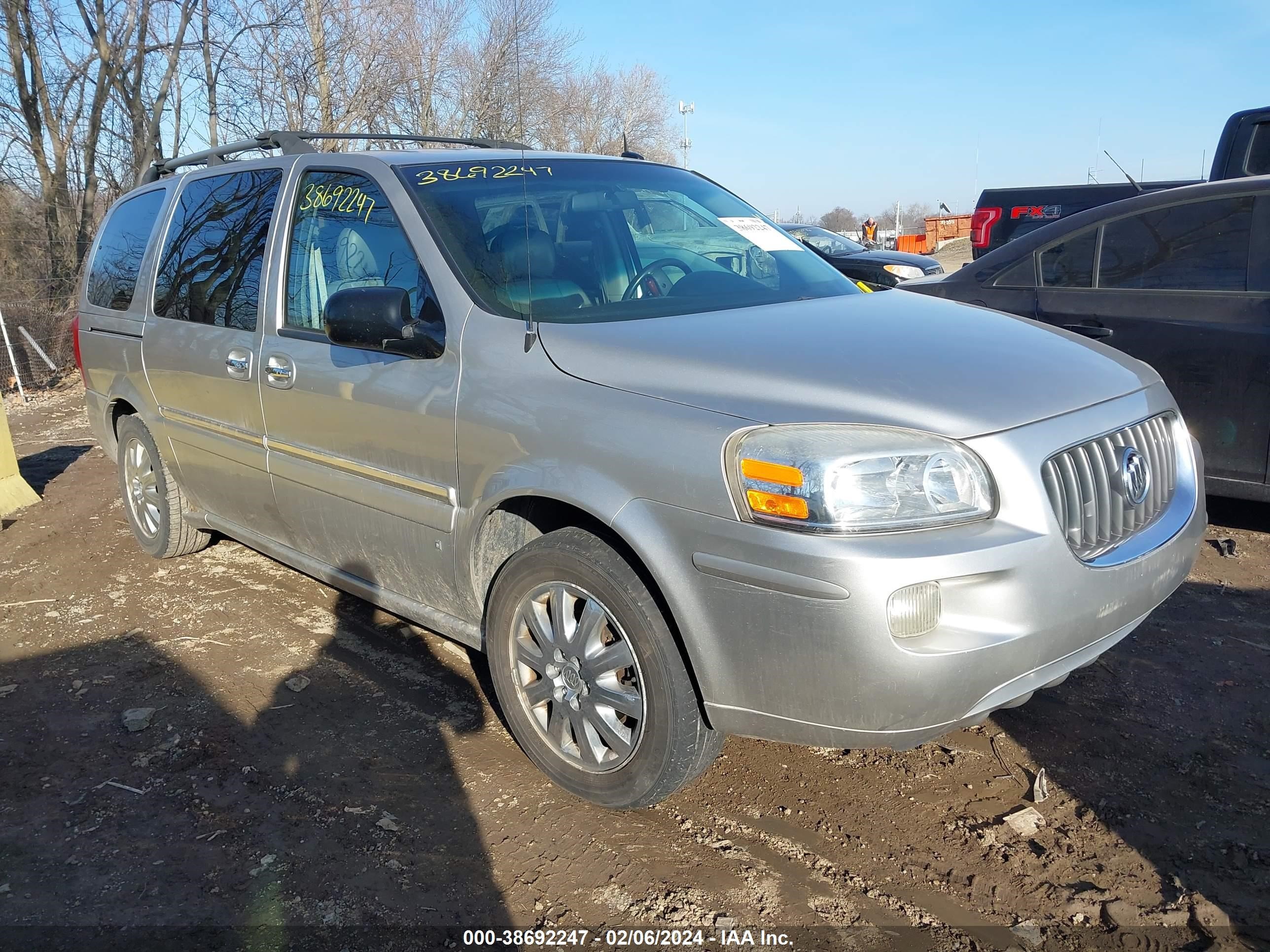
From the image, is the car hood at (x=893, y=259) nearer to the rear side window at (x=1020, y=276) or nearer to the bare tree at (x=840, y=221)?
the rear side window at (x=1020, y=276)

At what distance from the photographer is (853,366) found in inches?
103

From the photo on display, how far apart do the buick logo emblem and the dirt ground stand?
88 cm

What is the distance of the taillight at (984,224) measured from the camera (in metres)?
10.3

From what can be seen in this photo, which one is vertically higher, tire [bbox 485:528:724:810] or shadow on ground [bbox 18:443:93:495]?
tire [bbox 485:528:724:810]

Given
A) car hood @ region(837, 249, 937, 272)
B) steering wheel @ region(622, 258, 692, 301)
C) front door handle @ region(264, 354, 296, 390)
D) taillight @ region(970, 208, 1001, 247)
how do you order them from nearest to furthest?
1. steering wheel @ region(622, 258, 692, 301)
2. front door handle @ region(264, 354, 296, 390)
3. taillight @ region(970, 208, 1001, 247)
4. car hood @ region(837, 249, 937, 272)

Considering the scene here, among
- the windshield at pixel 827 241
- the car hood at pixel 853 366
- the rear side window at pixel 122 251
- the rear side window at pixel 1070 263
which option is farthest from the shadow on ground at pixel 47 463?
the windshield at pixel 827 241

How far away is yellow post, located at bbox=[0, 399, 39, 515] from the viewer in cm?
649

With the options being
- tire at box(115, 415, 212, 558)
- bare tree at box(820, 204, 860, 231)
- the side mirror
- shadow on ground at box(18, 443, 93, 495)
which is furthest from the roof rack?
bare tree at box(820, 204, 860, 231)

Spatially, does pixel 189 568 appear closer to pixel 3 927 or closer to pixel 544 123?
pixel 3 927

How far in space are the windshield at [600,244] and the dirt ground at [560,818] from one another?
1509 mm

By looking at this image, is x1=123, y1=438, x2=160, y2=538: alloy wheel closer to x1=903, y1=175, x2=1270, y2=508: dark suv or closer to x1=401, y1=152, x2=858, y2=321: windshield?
x1=401, y1=152, x2=858, y2=321: windshield

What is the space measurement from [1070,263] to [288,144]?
392cm

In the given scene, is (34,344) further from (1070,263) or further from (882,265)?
(1070,263)

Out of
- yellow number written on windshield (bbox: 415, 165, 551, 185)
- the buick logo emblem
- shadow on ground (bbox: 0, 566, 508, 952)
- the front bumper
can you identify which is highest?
yellow number written on windshield (bbox: 415, 165, 551, 185)
